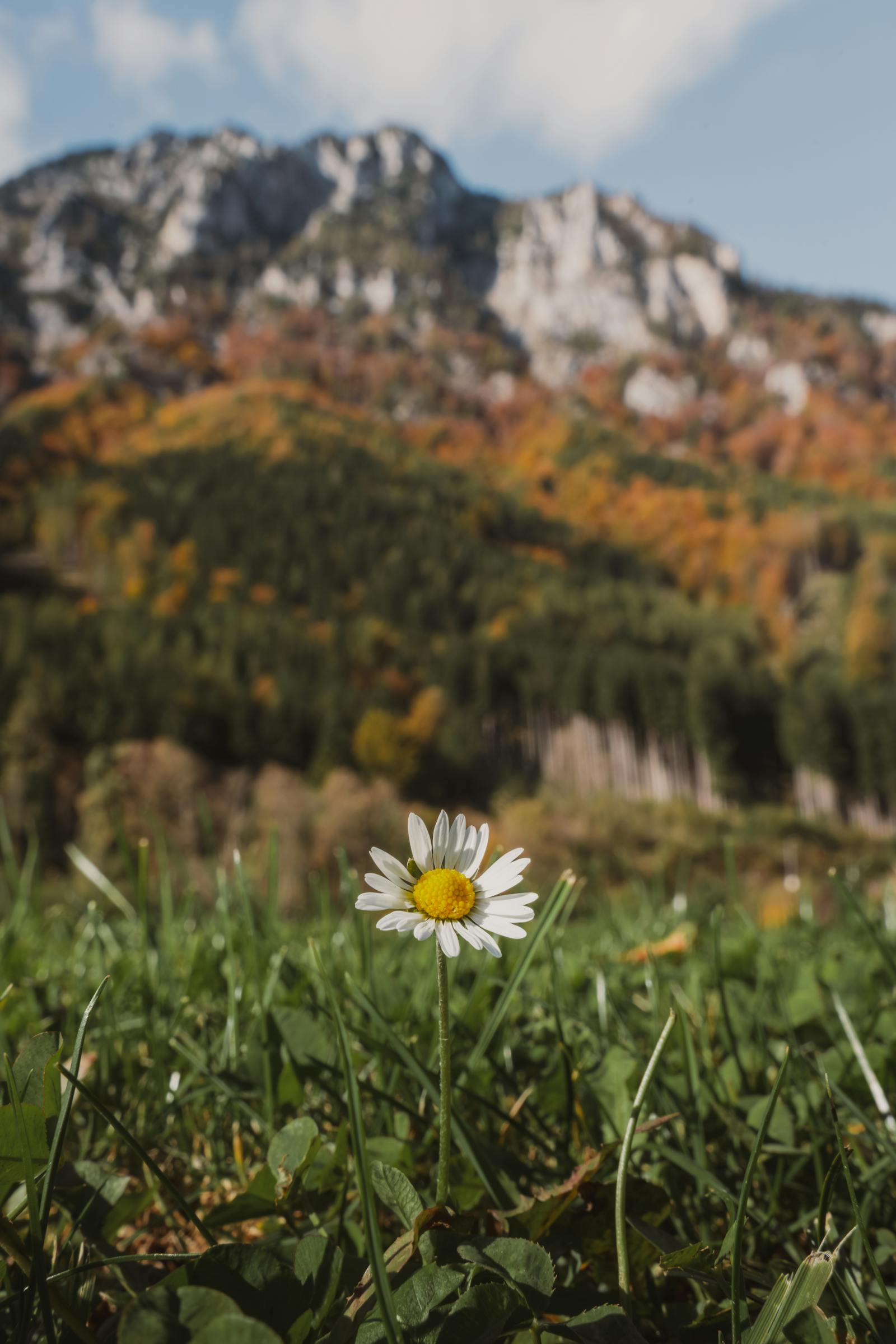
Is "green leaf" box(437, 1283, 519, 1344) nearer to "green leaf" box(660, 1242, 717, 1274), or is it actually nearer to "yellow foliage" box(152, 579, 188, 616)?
"green leaf" box(660, 1242, 717, 1274)

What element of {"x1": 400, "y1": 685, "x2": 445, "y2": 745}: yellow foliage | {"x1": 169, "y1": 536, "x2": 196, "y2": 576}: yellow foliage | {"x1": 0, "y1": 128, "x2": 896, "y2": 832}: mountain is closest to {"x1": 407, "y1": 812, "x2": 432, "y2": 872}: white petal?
{"x1": 0, "y1": 128, "x2": 896, "y2": 832}: mountain

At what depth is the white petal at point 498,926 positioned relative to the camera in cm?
44

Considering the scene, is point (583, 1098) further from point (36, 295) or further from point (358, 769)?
point (36, 295)

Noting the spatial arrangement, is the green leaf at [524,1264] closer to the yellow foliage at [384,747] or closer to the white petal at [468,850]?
the white petal at [468,850]

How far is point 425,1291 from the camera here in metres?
0.42

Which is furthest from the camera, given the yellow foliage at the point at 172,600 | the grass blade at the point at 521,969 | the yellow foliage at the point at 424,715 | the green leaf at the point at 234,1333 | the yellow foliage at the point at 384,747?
the yellow foliage at the point at 172,600

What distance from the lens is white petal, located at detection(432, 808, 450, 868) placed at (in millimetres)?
534

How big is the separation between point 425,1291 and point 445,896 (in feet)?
0.66

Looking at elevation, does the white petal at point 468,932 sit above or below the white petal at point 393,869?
below

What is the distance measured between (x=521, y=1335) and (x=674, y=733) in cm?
5178

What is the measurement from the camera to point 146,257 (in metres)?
109

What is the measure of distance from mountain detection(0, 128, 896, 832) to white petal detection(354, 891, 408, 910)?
3884 cm

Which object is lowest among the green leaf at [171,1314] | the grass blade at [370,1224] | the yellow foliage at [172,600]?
the green leaf at [171,1314]

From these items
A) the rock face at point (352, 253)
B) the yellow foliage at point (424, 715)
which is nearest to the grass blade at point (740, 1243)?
the yellow foliage at point (424, 715)
